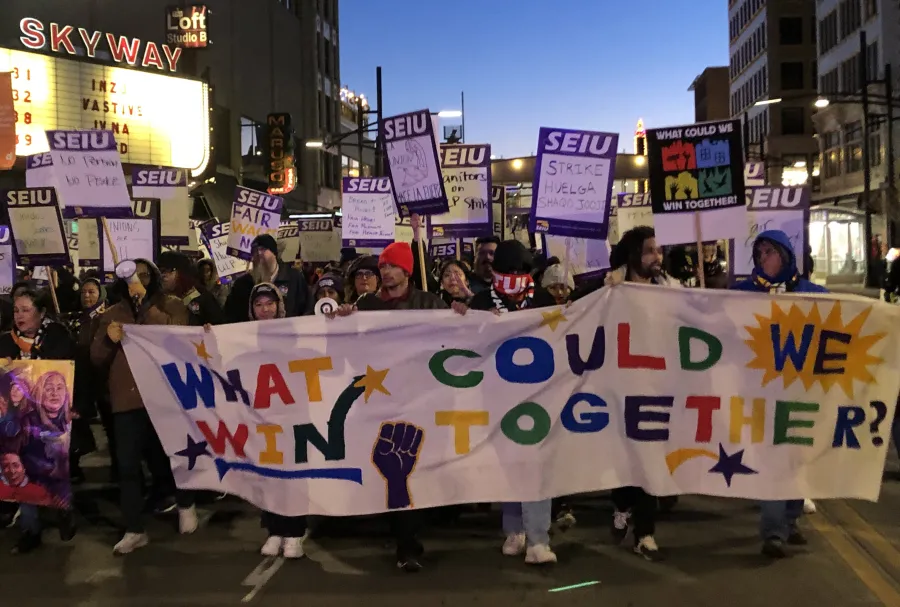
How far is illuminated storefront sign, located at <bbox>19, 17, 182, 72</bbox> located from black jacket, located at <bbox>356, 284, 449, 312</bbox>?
714 inches

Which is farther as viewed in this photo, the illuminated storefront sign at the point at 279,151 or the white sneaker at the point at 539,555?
the illuminated storefront sign at the point at 279,151

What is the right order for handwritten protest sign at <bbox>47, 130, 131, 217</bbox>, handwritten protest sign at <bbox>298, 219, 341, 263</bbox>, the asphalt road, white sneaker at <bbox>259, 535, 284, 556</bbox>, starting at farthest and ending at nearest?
handwritten protest sign at <bbox>298, 219, 341, 263</bbox> < handwritten protest sign at <bbox>47, 130, 131, 217</bbox> < white sneaker at <bbox>259, 535, 284, 556</bbox> < the asphalt road

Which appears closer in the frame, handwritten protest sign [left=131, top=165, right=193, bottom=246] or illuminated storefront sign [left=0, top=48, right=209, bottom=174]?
handwritten protest sign [left=131, top=165, right=193, bottom=246]

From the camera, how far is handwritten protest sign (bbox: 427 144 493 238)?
40.3 feet

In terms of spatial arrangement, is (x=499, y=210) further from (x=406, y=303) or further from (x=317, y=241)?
(x=406, y=303)

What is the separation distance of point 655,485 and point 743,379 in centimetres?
83

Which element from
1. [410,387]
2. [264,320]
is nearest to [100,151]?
[264,320]

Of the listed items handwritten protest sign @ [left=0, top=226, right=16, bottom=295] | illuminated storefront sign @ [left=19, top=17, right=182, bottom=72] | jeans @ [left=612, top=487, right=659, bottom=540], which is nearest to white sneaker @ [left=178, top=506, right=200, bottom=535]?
jeans @ [left=612, top=487, right=659, bottom=540]

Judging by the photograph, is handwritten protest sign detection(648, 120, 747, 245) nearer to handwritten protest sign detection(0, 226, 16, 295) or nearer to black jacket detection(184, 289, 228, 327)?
black jacket detection(184, 289, 228, 327)

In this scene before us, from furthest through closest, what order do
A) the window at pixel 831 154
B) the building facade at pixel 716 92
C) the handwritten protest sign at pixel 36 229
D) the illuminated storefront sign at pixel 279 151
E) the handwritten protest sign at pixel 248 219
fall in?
the building facade at pixel 716 92 → the window at pixel 831 154 → the illuminated storefront sign at pixel 279 151 → the handwritten protest sign at pixel 248 219 → the handwritten protest sign at pixel 36 229

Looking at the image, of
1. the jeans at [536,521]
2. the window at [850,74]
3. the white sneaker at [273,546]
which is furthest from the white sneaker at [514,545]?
the window at [850,74]

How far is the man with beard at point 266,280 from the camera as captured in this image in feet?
26.1

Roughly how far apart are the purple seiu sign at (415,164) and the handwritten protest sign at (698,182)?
2295mm

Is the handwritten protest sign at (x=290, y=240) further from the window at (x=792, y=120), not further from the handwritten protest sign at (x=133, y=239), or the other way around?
the window at (x=792, y=120)
